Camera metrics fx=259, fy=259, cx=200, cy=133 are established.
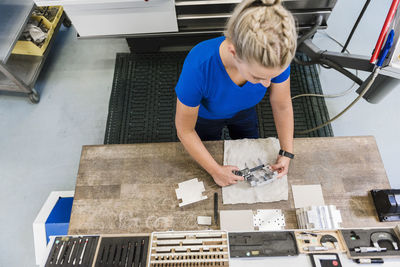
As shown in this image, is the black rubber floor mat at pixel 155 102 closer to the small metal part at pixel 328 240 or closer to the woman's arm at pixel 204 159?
the woman's arm at pixel 204 159

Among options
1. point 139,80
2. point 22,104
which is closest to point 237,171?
point 139,80

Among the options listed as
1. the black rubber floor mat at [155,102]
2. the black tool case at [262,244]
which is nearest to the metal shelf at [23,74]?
the black rubber floor mat at [155,102]

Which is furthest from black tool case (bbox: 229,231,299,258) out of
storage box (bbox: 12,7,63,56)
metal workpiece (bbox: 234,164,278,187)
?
storage box (bbox: 12,7,63,56)

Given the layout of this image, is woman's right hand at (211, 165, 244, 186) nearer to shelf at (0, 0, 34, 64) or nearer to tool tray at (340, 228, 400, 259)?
tool tray at (340, 228, 400, 259)

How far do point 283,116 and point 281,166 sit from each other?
9.6 inches

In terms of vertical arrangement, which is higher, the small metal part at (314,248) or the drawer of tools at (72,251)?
the drawer of tools at (72,251)

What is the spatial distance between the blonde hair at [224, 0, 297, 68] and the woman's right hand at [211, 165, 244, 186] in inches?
21.2

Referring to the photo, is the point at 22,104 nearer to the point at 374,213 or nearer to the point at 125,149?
the point at 125,149

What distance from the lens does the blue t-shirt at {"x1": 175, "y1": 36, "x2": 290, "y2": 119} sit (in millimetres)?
940

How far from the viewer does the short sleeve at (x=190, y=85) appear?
94 centimetres

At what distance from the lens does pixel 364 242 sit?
843 mm

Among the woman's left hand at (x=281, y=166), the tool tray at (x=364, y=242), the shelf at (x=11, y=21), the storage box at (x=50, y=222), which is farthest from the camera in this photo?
the shelf at (x=11, y=21)

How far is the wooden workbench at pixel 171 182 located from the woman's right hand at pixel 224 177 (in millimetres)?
40

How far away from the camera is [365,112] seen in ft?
7.29
